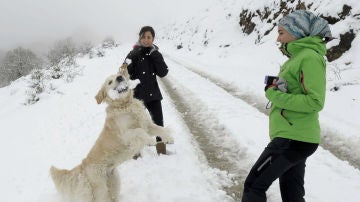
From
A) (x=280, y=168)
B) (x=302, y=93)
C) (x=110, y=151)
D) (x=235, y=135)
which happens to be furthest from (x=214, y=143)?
(x=302, y=93)

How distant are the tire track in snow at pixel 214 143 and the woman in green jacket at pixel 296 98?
1.95 meters

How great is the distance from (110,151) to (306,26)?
9.95 feet

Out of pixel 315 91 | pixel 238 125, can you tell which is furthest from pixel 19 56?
pixel 315 91

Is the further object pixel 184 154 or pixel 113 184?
pixel 184 154

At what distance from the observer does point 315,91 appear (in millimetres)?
2893

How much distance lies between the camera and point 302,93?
3.06m

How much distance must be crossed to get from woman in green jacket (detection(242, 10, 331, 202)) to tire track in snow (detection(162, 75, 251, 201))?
195 cm

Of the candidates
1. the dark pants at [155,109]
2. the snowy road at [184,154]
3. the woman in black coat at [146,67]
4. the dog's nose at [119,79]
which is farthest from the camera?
the dark pants at [155,109]

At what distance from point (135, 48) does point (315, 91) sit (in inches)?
153

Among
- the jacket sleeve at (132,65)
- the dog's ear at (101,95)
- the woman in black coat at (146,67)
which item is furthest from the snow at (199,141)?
the dog's ear at (101,95)

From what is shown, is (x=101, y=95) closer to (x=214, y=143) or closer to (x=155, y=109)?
(x=155, y=109)

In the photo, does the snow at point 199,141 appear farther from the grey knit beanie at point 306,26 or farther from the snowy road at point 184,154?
the grey knit beanie at point 306,26

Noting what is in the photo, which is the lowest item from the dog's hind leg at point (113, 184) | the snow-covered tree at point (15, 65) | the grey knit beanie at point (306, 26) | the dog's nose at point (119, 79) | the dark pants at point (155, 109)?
the snow-covered tree at point (15, 65)

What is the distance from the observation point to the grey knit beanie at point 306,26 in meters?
3.04
